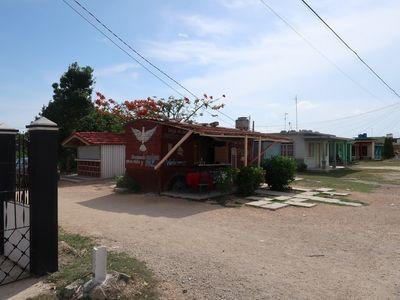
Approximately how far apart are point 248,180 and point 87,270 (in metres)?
9.20

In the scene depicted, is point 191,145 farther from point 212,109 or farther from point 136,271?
point 212,109

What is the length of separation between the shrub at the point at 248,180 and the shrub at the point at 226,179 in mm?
222

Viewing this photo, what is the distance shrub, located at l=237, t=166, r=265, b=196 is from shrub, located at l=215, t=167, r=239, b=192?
0.22 meters

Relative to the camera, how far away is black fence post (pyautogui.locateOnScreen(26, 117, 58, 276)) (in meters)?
5.34

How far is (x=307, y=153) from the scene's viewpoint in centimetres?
3033

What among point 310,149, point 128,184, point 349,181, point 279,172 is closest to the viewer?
point 128,184

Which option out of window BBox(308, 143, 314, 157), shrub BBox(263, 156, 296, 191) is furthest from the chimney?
window BBox(308, 143, 314, 157)

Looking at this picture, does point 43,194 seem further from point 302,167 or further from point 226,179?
point 302,167

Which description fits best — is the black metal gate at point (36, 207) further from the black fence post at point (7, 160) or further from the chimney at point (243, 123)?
the chimney at point (243, 123)

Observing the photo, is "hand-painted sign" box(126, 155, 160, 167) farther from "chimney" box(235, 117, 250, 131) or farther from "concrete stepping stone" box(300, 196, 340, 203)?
"chimney" box(235, 117, 250, 131)

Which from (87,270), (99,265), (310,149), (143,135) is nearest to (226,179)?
(143,135)

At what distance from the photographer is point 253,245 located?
7.38 metres

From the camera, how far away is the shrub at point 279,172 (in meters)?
15.7

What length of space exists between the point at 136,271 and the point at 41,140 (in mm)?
2185
